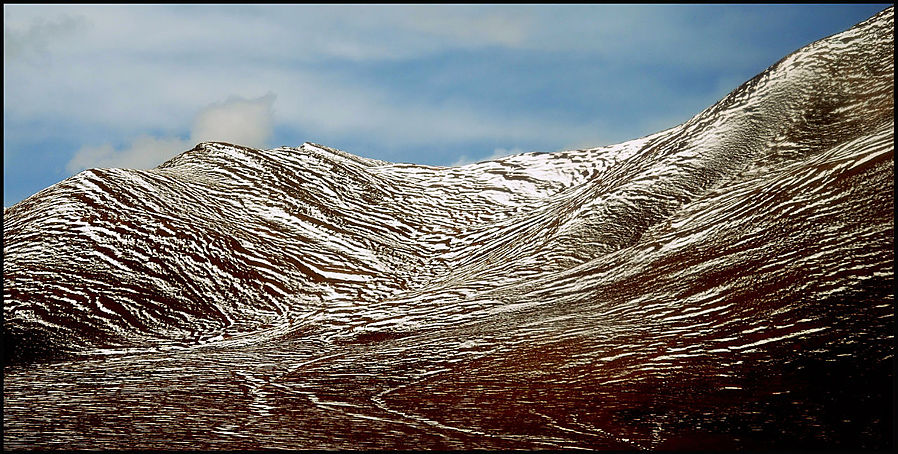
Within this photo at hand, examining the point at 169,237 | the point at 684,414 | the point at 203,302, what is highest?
the point at 169,237

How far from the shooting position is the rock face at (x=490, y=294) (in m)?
11.7

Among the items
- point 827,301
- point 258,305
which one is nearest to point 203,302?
point 258,305

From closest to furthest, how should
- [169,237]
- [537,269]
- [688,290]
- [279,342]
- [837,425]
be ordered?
[837,425] → [688,290] → [279,342] → [537,269] → [169,237]

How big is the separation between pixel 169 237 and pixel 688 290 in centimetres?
1461

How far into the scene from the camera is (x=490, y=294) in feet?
67.5

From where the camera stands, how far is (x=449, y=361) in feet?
52.7

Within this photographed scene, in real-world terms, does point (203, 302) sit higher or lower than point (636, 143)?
lower

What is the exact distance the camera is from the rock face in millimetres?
11734

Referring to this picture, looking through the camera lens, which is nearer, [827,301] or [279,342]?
[827,301]

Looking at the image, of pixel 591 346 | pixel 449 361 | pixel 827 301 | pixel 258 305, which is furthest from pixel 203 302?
pixel 827 301

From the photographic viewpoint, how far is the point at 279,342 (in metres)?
19.5

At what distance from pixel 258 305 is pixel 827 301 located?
1431cm

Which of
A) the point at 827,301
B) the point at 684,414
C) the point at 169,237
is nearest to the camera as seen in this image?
the point at 684,414

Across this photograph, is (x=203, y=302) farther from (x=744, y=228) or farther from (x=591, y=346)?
(x=744, y=228)
